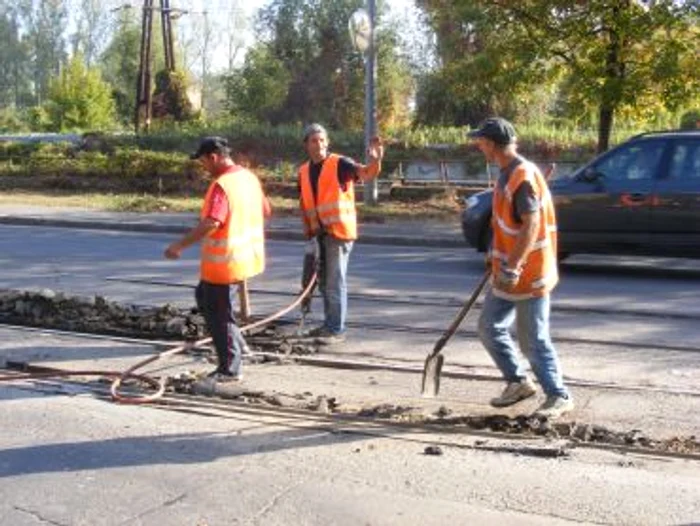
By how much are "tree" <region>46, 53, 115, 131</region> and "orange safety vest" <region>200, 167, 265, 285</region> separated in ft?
161

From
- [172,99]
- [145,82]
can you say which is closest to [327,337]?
[145,82]

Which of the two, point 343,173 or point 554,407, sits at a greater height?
point 343,173

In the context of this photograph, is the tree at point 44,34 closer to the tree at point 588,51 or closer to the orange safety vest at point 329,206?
the tree at point 588,51

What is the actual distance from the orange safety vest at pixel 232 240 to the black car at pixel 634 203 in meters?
6.43

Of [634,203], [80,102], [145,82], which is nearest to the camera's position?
[634,203]

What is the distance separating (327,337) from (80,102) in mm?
48459

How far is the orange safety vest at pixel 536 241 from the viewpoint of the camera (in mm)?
5867

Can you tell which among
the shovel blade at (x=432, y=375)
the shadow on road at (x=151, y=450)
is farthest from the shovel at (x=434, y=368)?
the shadow on road at (x=151, y=450)

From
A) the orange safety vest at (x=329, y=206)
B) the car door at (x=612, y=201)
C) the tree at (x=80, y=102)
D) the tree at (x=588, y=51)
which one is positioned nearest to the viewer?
the orange safety vest at (x=329, y=206)

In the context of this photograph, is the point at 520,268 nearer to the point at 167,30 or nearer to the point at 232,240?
the point at 232,240

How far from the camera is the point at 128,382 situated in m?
7.05

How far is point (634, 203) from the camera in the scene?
12570 millimetres

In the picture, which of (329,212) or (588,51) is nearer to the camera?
(329,212)

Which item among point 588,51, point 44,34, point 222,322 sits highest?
point 44,34
